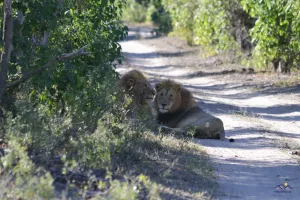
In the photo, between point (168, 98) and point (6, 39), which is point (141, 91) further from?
point (6, 39)

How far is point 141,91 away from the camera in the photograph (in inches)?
524

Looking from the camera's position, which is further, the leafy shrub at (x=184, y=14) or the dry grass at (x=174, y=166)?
the leafy shrub at (x=184, y=14)

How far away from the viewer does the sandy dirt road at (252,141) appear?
349 inches

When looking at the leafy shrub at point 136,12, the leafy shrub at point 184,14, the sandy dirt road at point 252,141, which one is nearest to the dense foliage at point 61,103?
the sandy dirt road at point 252,141

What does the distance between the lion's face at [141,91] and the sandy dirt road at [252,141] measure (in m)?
1.49

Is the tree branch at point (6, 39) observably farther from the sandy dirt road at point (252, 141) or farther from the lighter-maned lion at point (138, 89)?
the lighter-maned lion at point (138, 89)

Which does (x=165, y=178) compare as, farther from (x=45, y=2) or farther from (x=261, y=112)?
(x=261, y=112)

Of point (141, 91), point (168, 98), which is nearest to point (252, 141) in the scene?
point (168, 98)

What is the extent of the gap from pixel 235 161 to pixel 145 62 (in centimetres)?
2336

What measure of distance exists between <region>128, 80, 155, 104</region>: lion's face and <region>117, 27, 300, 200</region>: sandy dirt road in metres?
1.49

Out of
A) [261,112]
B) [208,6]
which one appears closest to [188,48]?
[208,6]

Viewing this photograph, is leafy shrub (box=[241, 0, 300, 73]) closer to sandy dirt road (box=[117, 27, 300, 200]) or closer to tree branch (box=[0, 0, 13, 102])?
sandy dirt road (box=[117, 27, 300, 200])

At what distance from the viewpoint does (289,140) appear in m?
12.5

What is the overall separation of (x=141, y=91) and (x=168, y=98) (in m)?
0.52
